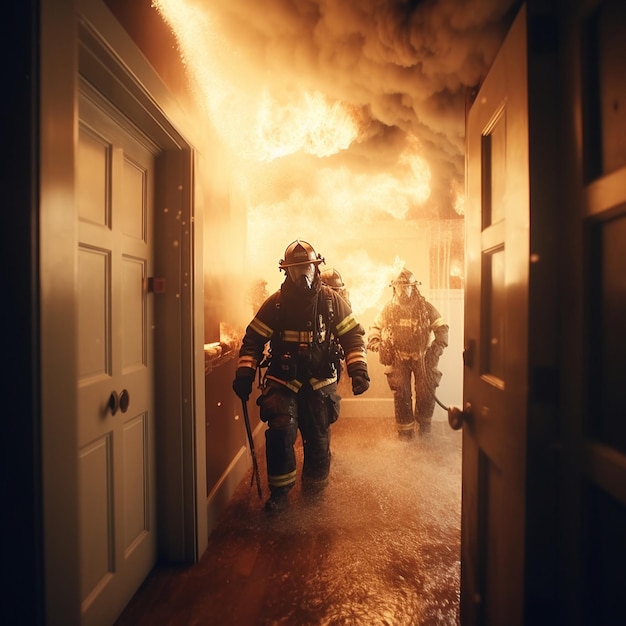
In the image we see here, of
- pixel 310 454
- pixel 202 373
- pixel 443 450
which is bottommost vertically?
pixel 443 450

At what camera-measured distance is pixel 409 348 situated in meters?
4.91

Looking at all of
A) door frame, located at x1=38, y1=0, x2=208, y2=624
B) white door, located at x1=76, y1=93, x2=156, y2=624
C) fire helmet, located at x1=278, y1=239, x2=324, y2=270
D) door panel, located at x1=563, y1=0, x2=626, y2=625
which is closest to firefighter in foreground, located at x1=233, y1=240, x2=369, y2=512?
fire helmet, located at x1=278, y1=239, x2=324, y2=270

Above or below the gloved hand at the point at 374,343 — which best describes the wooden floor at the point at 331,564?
below

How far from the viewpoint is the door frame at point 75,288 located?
1.05m

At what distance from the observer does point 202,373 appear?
249cm

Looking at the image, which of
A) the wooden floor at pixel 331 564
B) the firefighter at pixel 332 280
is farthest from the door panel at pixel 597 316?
the firefighter at pixel 332 280

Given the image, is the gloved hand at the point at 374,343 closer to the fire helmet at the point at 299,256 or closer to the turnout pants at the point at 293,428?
the turnout pants at the point at 293,428

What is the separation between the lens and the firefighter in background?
488cm

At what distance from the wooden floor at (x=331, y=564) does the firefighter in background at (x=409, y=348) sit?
1231 mm

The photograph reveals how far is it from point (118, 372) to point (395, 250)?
184 inches

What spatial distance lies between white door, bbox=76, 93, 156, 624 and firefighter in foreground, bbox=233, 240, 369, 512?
112 centimetres

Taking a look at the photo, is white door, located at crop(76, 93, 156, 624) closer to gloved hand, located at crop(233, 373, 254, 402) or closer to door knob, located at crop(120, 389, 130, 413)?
door knob, located at crop(120, 389, 130, 413)

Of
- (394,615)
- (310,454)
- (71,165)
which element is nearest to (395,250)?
(310,454)

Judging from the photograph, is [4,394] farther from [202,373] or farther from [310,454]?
[310,454]
